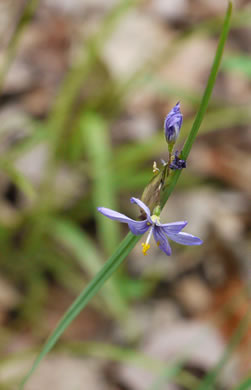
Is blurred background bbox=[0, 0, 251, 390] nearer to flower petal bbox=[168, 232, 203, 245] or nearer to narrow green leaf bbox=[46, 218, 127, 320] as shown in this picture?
narrow green leaf bbox=[46, 218, 127, 320]

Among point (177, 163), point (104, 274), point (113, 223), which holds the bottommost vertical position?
point (104, 274)

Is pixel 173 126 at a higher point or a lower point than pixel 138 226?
higher

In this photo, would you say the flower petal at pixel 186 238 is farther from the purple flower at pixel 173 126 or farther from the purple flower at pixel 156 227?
the purple flower at pixel 173 126

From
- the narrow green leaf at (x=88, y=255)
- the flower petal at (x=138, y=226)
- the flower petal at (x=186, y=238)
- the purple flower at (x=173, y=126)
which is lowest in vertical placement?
the flower petal at (x=138, y=226)

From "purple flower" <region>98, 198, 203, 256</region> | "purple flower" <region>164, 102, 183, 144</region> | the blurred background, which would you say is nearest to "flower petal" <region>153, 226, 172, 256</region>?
"purple flower" <region>98, 198, 203, 256</region>

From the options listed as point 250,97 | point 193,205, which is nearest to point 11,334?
point 193,205

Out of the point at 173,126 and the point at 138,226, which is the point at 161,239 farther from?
the point at 173,126

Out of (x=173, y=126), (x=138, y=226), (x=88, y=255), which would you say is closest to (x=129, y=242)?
(x=138, y=226)

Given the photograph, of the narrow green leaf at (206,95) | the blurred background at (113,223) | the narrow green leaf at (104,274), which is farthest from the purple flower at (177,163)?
the blurred background at (113,223)
